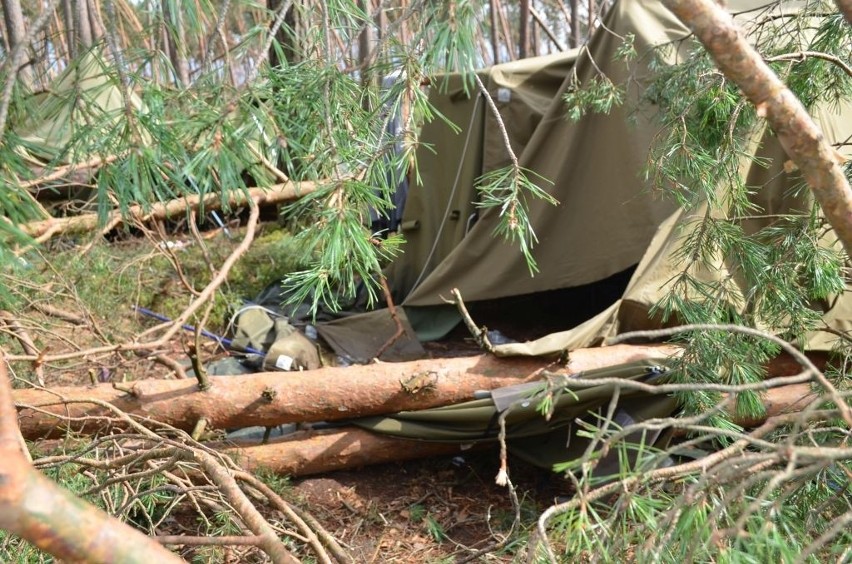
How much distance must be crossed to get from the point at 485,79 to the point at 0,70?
11.2 ft

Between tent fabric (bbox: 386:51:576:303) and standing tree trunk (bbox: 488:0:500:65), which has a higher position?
standing tree trunk (bbox: 488:0:500:65)

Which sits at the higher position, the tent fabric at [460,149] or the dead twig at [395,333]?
the tent fabric at [460,149]

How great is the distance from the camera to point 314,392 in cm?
316

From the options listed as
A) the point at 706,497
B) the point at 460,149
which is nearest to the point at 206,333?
the point at 460,149

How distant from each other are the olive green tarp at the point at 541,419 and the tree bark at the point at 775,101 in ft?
4.76

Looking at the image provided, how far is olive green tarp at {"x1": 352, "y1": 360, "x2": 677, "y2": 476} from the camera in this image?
291 centimetres

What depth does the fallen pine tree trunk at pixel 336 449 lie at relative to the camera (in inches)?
126

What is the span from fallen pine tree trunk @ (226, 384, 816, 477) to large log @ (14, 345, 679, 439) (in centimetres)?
12

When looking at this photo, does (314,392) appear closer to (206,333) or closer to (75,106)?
(75,106)

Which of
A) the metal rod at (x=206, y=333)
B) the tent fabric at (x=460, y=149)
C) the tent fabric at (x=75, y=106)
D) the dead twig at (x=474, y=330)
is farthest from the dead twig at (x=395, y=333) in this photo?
the tent fabric at (x=75, y=106)

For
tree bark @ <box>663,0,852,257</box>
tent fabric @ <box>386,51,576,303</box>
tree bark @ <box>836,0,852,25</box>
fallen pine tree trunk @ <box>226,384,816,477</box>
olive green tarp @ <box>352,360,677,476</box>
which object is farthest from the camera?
tent fabric @ <box>386,51,576,303</box>

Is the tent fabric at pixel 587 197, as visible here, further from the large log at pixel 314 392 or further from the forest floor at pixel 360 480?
the large log at pixel 314 392

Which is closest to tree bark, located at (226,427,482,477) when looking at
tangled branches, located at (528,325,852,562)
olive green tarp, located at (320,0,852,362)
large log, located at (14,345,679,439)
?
large log, located at (14,345,679,439)

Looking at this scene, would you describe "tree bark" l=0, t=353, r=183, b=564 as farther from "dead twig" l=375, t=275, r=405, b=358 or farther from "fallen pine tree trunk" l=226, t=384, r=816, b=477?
"dead twig" l=375, t=275, r=405, b=358
